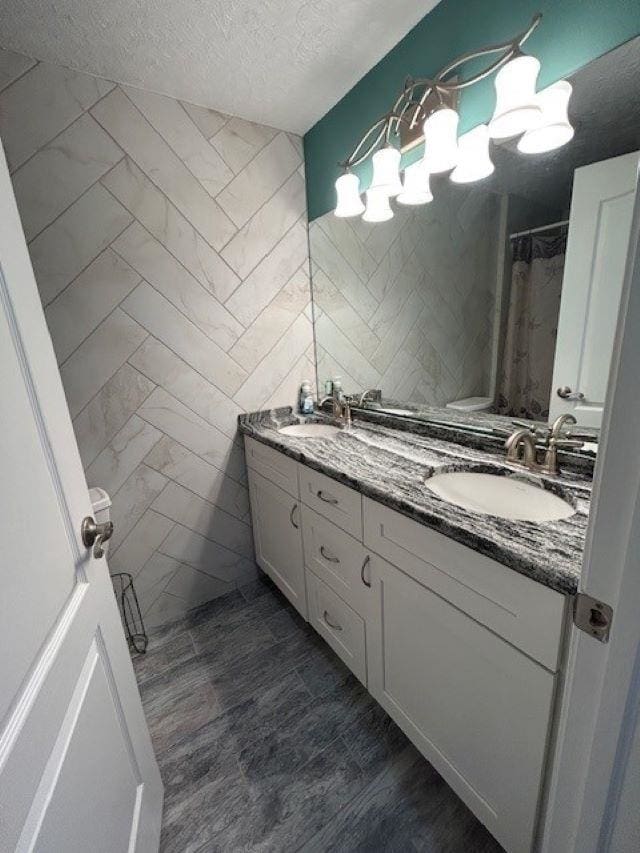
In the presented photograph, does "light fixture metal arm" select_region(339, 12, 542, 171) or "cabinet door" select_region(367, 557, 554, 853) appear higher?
"light fixture metal arm" select_region(339, 12, 542, 171)

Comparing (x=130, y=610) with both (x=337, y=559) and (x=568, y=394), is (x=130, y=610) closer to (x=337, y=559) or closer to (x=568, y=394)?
(x=337, y=559)

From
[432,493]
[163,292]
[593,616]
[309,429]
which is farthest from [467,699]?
[163,292]

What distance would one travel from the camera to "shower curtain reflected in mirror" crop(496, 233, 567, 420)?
3.42 ft

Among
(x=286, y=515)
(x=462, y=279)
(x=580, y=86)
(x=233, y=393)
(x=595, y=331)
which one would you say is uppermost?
(x=580, y=86)

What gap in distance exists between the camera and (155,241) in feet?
4.83

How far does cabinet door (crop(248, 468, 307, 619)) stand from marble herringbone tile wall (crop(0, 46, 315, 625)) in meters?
0.12

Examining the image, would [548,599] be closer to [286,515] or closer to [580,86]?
[286,515]

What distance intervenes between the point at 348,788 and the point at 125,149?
2.32 meters

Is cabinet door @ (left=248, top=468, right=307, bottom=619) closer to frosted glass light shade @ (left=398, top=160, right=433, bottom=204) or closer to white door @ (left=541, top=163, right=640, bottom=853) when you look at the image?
white door @ (left=541, top=163, right=640, bottom=853)

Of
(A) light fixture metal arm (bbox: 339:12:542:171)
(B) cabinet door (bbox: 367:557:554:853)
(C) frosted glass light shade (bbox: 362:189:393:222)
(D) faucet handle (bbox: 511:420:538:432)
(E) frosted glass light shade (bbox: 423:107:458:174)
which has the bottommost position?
(B) cabinet door (bbox: 367:557:554:853)

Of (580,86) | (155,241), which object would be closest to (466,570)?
(580,86)

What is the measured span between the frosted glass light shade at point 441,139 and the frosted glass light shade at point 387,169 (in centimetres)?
15

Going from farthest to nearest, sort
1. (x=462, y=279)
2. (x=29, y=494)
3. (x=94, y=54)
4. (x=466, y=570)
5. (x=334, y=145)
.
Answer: (x=334, y=145) → (x=462, y=279) → (x=94, y=54) → (x=466, y=570) → (x=29, y=494)

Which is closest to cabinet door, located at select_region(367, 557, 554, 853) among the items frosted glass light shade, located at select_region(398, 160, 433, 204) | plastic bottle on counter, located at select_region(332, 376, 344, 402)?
plastic bottle on counter, located at select_region(332, 376, 344, 402)
